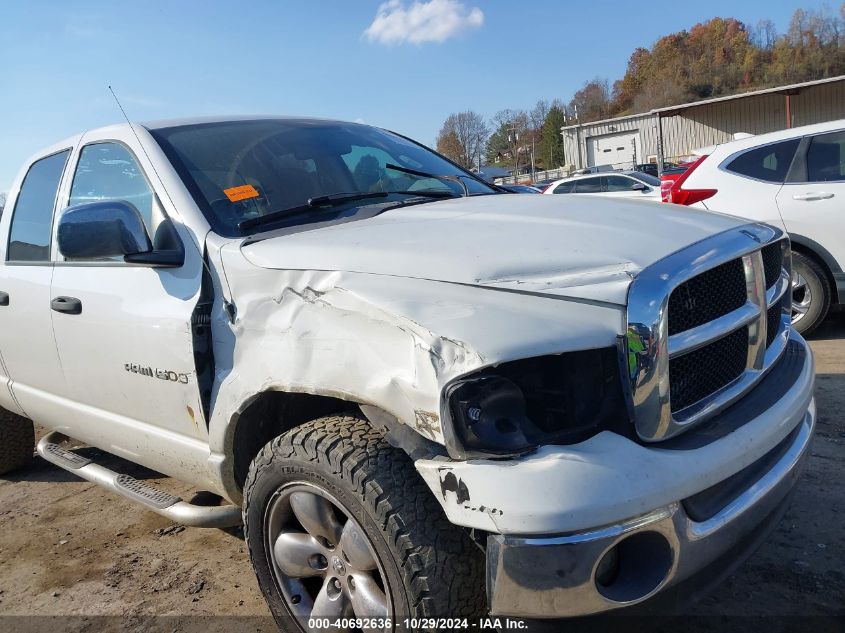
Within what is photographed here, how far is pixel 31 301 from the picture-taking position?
3.24 metres

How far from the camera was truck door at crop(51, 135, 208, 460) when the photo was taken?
2.43 m

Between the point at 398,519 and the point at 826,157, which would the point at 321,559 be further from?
the point at 826,157

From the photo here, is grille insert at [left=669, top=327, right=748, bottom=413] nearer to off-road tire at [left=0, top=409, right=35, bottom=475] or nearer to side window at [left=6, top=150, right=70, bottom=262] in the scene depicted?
side window at [left=6, top=150, right=70, bottom=262]

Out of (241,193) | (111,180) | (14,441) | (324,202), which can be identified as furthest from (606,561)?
(14,441)

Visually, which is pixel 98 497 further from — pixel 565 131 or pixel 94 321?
pixel 565 131

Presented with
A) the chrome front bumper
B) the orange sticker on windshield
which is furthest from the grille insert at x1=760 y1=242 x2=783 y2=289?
the orange sticker on windshield

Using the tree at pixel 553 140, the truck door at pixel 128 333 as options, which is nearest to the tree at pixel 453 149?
the truck door at pixel 128 333

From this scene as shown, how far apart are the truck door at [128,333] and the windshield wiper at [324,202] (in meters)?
0.25

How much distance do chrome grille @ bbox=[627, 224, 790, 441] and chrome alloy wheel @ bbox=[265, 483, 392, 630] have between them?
836 millimetres

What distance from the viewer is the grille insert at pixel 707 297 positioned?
1815 mm

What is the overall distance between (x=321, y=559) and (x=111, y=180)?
6.09ft

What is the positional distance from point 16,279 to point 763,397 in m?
3.27

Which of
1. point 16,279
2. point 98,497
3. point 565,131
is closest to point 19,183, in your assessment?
point 16,279

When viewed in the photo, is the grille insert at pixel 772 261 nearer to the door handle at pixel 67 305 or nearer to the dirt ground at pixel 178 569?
the dirt ground at pixel 178 569
